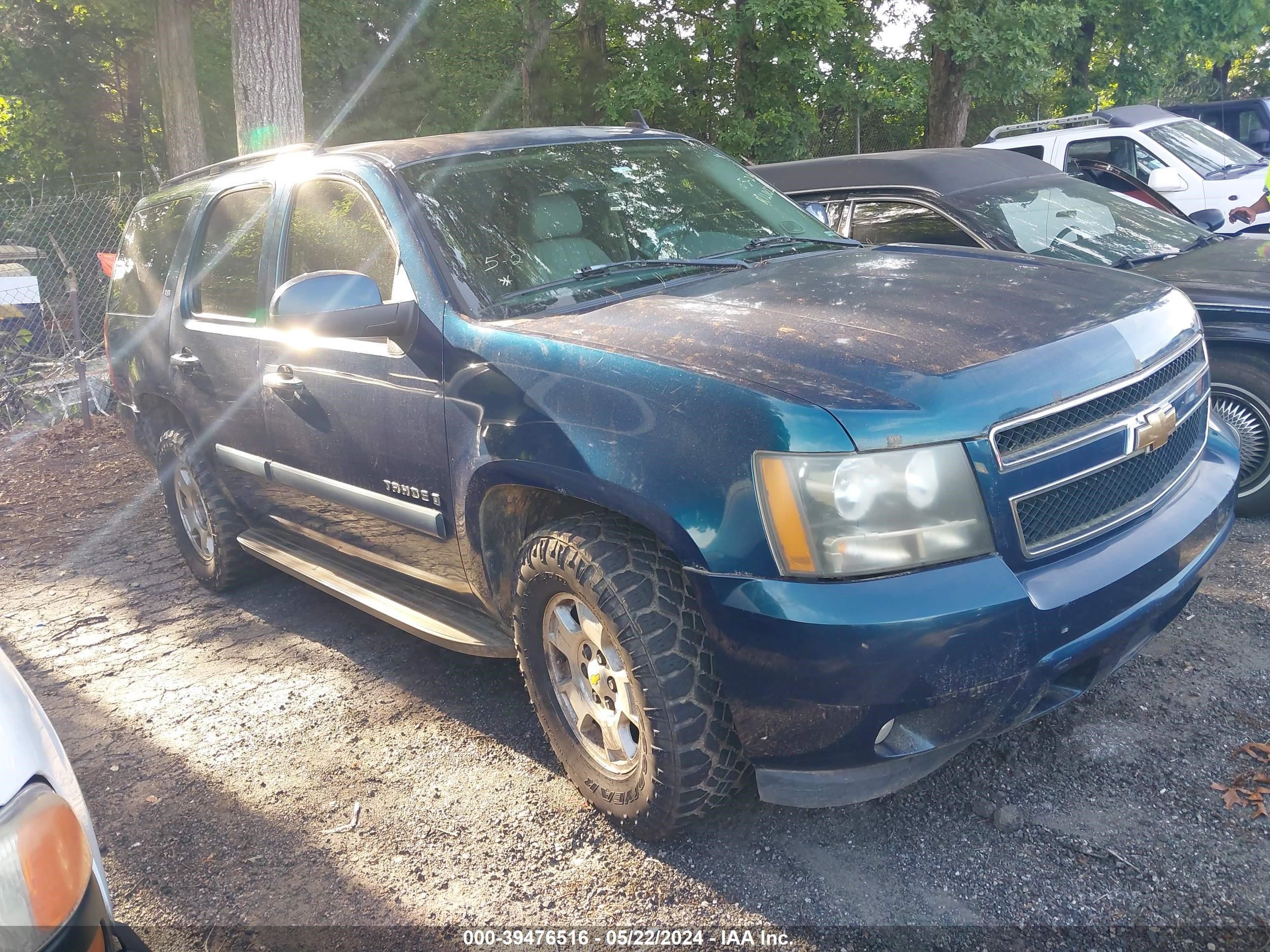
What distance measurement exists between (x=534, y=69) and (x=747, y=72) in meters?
5.72

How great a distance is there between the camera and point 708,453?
2379mm

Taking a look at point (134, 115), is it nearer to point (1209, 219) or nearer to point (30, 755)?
point (1209, 219)

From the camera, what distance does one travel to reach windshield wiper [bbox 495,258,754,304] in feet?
10.9

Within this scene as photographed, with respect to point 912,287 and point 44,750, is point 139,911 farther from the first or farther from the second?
point 912,287

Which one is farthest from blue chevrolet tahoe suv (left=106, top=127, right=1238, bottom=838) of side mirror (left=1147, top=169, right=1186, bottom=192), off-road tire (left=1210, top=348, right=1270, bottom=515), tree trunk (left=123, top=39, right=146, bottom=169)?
tree trunk (left=123, top=39, right=146, bottom=169)

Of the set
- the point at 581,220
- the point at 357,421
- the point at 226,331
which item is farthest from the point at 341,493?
the point at 581,220

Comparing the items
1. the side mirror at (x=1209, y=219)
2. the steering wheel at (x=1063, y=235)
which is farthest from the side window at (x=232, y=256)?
the side mirror at (x=1209, y=219)

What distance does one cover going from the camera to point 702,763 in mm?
2578

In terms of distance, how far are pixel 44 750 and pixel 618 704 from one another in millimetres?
1399

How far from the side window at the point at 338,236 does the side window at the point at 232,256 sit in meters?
0.27

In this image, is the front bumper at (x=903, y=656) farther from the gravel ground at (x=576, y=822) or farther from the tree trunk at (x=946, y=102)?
the tree trunk at (x=946, y=102)

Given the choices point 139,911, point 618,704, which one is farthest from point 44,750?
point 618,704

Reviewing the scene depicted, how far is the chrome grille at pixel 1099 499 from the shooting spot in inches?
94.9

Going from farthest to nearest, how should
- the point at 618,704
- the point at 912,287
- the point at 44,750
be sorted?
the point at 912,287 → the point at 618,704 → the point at 44,750
